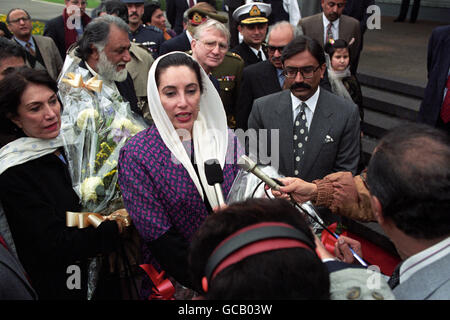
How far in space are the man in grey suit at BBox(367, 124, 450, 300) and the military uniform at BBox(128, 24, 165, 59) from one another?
4900 mm

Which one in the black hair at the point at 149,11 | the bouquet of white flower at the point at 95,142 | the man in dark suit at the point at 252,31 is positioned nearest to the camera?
the bouquet of white flower at the point at 95,142

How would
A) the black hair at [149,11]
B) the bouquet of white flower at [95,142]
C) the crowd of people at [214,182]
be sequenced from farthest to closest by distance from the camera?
the black hair at [149,11] < the bouquet of white flower at [95,142] < the crowd of people at [214,182]

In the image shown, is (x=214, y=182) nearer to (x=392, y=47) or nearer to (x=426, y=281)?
(x=426, y=281)

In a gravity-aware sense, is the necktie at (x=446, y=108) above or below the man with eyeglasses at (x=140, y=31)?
below

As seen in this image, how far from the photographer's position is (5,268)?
5.22 ft

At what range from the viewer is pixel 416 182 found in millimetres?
1311

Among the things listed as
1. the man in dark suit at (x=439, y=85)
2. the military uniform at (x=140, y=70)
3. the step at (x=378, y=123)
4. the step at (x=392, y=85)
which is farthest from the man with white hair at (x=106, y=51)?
the step at (x=392, y=85)

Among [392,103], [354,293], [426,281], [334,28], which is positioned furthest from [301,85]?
[392,103]

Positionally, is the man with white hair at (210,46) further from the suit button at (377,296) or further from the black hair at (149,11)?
the black hair at (149,11)

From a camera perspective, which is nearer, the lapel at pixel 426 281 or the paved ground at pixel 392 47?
the lapel at pixel 426 281

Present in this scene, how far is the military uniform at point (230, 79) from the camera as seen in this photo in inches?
177

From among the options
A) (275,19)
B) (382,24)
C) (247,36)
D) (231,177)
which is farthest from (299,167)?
(382,24)

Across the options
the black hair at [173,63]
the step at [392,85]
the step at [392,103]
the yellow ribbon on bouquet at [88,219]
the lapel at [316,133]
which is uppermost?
the black hair at [173,63]

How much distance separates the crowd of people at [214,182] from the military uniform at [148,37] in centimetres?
133
